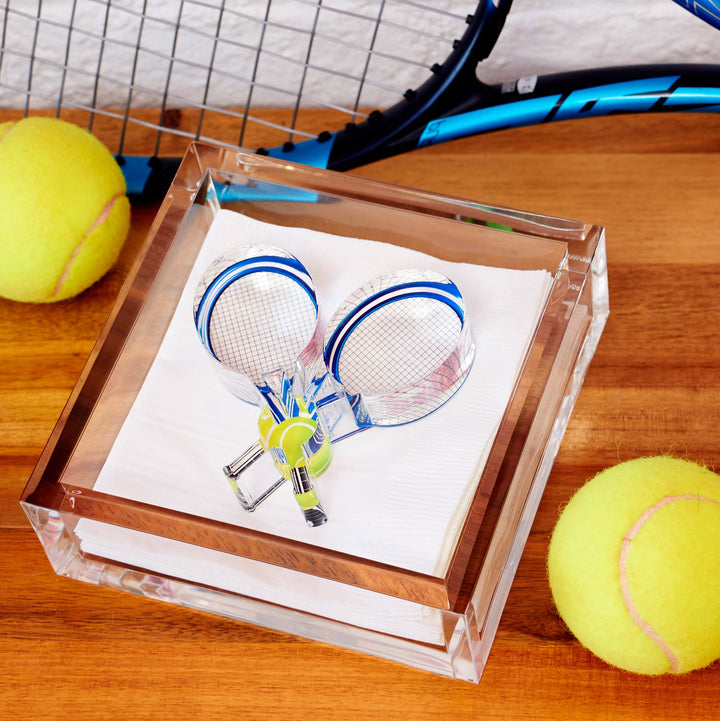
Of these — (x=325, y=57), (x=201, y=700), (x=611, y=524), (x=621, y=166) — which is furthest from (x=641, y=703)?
(x=325, y=57)

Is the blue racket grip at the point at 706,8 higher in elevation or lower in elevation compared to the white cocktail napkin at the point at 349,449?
higher

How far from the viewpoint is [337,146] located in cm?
56

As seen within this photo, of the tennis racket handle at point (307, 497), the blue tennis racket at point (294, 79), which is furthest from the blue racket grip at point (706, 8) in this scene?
the tennis racket handle at point (307, 497)

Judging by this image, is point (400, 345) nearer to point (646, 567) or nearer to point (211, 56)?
point (646, 567)

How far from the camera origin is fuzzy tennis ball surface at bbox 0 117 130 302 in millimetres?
501

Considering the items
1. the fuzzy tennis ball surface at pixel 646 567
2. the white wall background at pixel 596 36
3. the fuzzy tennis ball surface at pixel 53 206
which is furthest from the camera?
the white wall background at pixel 596 36

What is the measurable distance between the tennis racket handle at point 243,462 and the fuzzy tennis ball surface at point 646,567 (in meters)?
0.16

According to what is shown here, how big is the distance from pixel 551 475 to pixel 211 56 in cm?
42

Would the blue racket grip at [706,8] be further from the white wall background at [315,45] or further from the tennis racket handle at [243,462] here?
the tennis racket handle at [243,462]

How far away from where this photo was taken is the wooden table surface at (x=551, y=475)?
0.46 meters

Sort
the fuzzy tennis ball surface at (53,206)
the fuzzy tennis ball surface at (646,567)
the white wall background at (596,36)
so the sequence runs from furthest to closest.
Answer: the white wall background at (596,36) < the fuzzy tennis ball surface at (53,206) < the fuzzy tennis ball surface at (646,567)

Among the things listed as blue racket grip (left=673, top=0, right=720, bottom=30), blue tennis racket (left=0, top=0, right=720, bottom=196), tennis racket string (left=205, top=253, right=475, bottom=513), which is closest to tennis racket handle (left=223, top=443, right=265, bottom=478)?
tennis racket string (left=205, top=253, right=475, bottom=513)

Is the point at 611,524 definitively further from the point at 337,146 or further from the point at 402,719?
the point at 337,146

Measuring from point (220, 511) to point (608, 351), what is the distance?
263 millimetres
